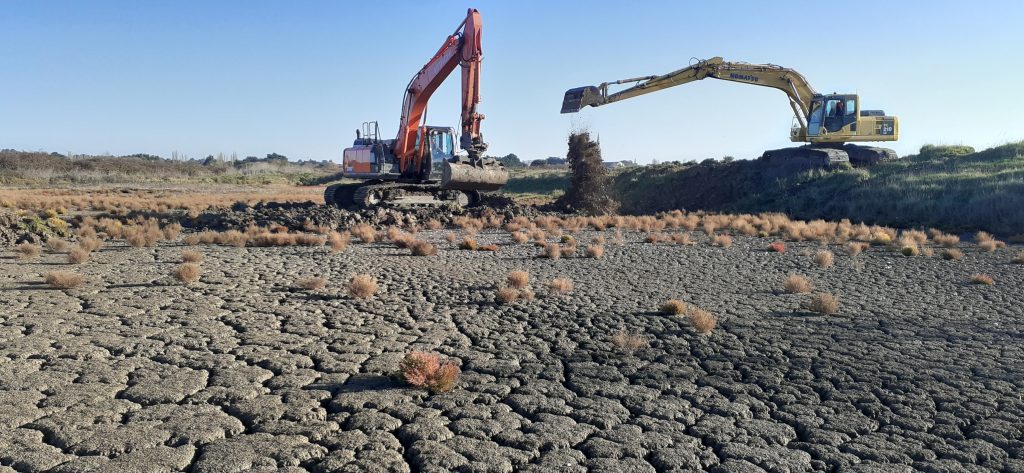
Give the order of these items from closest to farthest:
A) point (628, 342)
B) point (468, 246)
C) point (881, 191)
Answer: point (628, 342) < point (468, 246) < point (881, 191)

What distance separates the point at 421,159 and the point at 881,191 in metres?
17.4

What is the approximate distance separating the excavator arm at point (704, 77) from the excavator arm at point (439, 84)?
8.04 meters

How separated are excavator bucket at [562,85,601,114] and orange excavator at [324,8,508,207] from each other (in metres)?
6.81

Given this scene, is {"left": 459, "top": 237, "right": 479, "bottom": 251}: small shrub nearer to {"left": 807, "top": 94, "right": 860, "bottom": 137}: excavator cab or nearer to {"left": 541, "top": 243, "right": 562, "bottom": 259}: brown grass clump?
{"left": 541, "top": 243, "right": 562, "bottom": 259}: brown grass clump

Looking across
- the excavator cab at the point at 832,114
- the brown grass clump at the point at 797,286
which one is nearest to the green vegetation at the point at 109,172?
the excavator cab at the point at 832,114

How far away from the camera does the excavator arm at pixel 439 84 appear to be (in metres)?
25.4

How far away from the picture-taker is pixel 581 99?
34094 mm

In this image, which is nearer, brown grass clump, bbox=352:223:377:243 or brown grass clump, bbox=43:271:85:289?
brown grass clump, bbox=43:271:85:289

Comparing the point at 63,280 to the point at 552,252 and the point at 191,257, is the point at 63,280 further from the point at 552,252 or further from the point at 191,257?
the point at 552,252

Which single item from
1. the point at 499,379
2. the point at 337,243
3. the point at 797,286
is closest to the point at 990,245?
the point at 797,286

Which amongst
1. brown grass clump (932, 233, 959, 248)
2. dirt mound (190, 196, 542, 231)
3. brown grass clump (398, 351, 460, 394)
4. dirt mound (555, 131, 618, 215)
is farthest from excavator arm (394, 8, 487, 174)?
brown grass clump (398, 351, 460, 394)

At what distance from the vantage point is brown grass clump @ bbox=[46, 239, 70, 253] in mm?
15789

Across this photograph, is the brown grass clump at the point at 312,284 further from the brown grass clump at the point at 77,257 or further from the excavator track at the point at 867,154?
the excavator track at the point at 867,154

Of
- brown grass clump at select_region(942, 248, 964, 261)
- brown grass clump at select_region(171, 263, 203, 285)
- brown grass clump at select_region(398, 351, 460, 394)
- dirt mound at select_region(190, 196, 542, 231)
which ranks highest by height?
dirt mound at select_region(190, 196, 542, 231)
